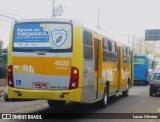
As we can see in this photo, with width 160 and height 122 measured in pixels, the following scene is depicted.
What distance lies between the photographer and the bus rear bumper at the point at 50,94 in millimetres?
12211

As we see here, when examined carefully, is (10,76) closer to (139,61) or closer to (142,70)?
(142,70)

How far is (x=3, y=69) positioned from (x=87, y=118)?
25152 mm

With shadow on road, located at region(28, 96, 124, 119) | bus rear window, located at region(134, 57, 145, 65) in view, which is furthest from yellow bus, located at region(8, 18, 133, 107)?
bus rear window, located at region(134, 57, 145, 65)

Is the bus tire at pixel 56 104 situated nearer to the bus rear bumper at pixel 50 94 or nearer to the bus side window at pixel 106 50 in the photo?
the bus side window at pixel 106 50

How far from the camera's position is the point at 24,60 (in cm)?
1273

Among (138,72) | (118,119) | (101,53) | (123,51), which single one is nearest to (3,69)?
(138,72)

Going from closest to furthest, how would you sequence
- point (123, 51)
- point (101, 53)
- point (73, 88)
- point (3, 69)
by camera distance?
point (73, 88) → point (101, 53) → point (123, 51) → point (3, 69)

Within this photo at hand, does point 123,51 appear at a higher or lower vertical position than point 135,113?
higher

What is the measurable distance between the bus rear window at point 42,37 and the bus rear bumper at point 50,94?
1.35 metres

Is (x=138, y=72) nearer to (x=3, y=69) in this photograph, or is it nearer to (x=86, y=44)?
(x=3, y=69)

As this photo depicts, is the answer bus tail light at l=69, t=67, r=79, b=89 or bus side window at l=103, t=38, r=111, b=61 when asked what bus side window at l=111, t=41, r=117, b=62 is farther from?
bus tail light at l=69, t=67, r=79, b=89

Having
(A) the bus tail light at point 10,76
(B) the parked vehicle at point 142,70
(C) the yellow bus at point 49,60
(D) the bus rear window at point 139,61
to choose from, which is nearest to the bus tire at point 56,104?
(C) the yellow bus at point 49,60

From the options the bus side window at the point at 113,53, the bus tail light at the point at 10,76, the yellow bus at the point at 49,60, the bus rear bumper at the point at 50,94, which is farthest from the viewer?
the bus side window at the point at 113,53

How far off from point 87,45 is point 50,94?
226cm
